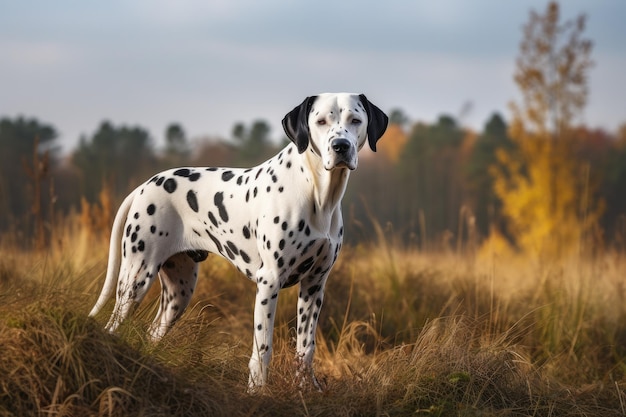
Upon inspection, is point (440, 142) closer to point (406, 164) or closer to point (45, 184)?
point (406, 164)

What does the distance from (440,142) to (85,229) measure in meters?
17.3

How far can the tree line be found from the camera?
15.2 metres

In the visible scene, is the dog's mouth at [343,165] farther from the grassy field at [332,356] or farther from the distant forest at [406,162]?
the distant forest at [406,162]

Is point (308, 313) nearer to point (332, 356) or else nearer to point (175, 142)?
point (332, 356)

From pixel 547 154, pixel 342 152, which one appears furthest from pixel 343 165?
pixel 547 154

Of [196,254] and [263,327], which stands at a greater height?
[196,254]

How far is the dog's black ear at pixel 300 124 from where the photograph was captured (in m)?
4.68

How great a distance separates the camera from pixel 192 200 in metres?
5.25

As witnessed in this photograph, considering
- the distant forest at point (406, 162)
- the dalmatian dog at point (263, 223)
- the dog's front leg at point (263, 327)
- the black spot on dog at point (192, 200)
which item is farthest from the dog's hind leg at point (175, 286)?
the distant forest at point (406, 162)

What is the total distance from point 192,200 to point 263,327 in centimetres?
105

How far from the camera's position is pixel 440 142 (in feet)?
80.6

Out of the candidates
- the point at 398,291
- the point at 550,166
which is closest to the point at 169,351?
the point at 398,291

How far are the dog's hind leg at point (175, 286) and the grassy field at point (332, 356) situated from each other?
0.53ft

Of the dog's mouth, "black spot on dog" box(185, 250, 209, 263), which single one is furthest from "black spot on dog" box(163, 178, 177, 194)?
the dog's mouth
